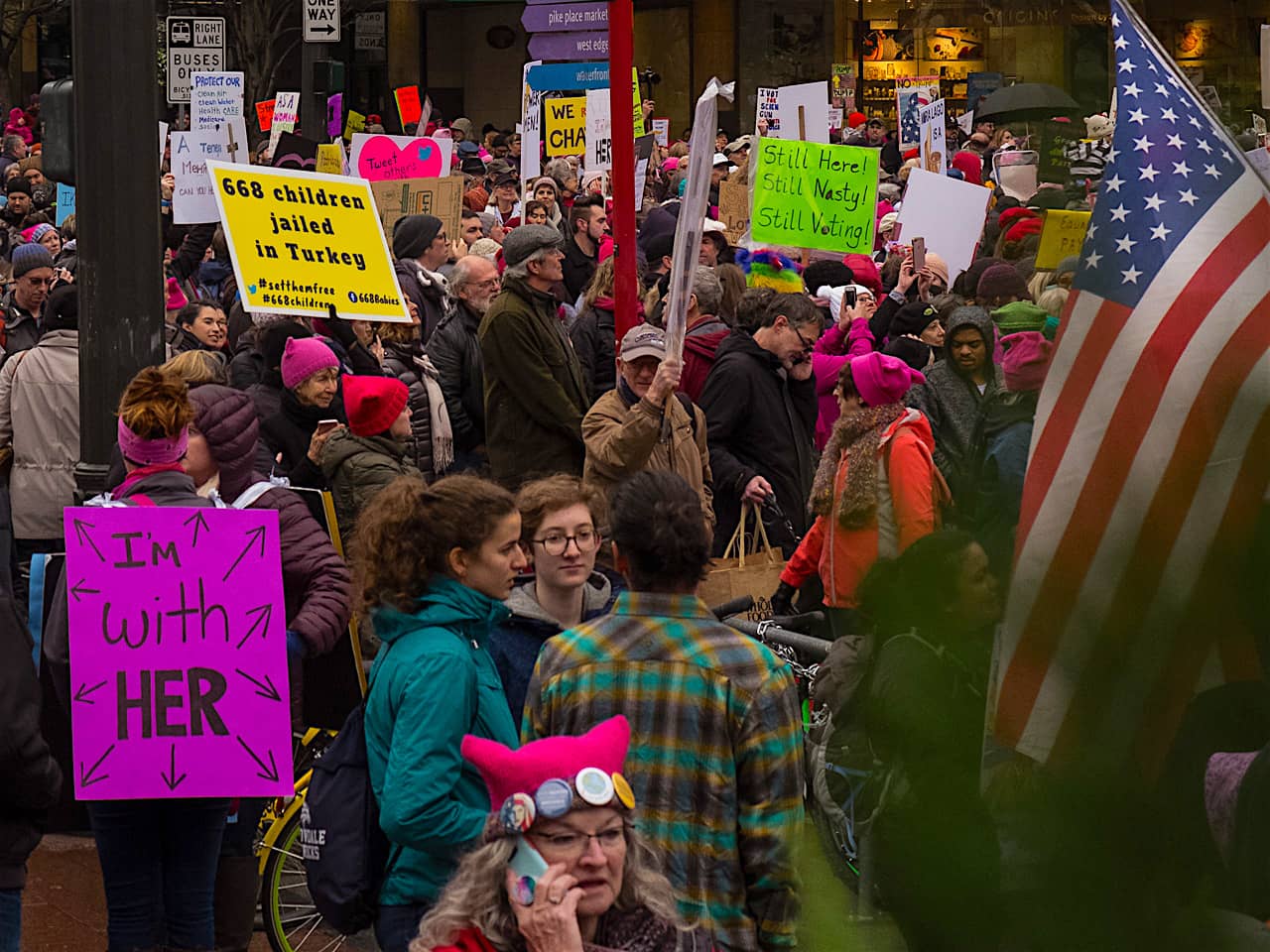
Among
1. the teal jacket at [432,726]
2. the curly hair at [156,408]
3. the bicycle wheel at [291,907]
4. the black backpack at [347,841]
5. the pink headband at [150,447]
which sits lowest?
the bicycle wheel at [291,907]

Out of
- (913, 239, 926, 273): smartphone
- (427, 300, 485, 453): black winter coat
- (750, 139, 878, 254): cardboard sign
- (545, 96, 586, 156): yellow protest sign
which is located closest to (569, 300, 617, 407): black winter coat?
(427, 300, 485, 453): black winter coat

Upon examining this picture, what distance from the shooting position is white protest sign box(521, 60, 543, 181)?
634 inches

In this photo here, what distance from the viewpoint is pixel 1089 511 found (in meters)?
0.94

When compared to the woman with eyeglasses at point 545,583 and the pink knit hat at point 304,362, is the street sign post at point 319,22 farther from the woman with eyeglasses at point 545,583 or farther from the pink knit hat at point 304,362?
the woman with eyeglasses at point 545,583

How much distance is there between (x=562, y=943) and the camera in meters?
2.66

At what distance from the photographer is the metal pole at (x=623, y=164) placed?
654 centimetres

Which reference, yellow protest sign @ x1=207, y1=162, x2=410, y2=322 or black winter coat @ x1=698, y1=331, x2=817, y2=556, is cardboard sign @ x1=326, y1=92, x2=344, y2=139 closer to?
yellow protest sign @ x1=207, y1=162, x2=410, y2=322

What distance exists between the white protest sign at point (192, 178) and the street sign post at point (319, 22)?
7443 millimetres

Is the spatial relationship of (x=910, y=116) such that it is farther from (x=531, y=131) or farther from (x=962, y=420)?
(x=962, y=420)

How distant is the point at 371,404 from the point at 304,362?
476mm

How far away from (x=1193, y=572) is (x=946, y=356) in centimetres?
162

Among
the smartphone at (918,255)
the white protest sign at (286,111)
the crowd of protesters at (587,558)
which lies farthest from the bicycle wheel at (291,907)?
the white protest sign at (286,111)

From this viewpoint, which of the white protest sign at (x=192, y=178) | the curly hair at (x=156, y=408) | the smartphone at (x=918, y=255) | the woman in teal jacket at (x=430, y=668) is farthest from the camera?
the white protest sign at (x=192, y=178)

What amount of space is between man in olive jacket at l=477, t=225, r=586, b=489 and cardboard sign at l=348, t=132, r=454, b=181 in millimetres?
6482
